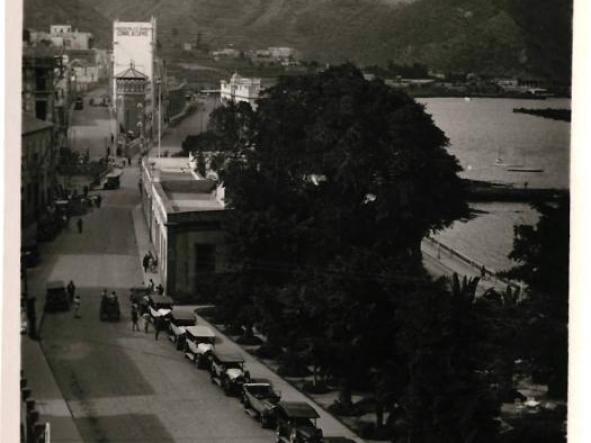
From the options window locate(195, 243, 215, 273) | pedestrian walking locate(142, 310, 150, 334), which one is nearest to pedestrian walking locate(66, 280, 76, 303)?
pedestrian walking locate(142, 310, 150, 334)

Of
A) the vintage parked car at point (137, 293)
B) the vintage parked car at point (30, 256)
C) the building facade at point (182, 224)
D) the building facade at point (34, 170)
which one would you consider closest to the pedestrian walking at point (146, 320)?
the vintage parked car at point (137, 293)

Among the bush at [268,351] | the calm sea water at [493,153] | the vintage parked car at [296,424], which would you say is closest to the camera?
the vintage parked car at [296,424]

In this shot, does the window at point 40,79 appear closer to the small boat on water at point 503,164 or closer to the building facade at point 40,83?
the building facade at point 40,83

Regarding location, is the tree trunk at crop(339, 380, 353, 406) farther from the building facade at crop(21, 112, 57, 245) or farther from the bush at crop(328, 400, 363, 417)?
the building facade at crop(21, 112, 57, 245)

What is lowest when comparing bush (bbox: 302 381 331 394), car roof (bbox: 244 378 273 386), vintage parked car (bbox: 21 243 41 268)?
bush (bbox: 302 381 331 394)

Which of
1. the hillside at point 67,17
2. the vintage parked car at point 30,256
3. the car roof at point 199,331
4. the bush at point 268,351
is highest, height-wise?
the hillside at point 67,17

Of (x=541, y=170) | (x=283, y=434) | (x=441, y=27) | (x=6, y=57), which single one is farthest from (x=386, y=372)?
(x=6, y=57)

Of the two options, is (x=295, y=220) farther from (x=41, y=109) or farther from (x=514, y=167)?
(x=41, y=109)
